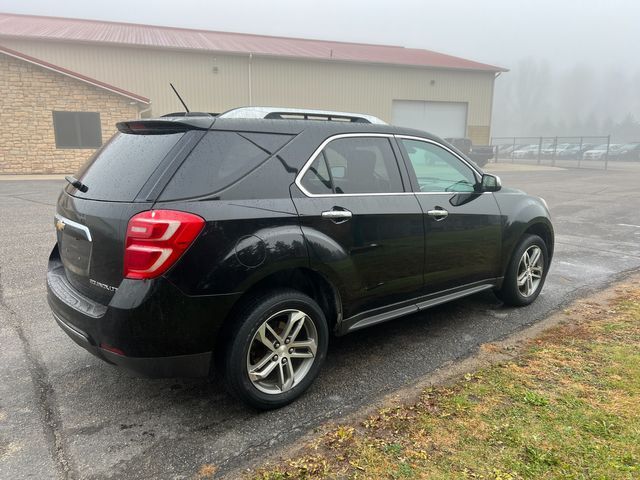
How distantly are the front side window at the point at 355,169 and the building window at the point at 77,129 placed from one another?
18.9m

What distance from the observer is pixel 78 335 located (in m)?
2.79

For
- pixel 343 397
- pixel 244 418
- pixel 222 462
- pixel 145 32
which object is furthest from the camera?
pixel 145 32

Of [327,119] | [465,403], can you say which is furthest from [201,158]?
[465,403]

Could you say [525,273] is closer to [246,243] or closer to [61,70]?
[246,243]

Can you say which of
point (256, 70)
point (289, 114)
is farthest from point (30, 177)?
point (289, 114)

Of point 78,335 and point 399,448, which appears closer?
point 399,448

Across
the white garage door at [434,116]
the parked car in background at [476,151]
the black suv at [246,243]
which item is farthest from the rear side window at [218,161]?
the white garage door at [434,116]

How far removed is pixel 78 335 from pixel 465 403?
2.27 metres

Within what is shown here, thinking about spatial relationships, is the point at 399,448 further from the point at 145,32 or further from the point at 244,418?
the point at 145,32

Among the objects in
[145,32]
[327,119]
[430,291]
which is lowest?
[430,291]

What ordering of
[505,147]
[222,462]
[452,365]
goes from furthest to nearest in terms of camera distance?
1. [505,147]
2. [452,365]
3. [222,462]

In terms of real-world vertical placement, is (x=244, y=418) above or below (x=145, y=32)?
below

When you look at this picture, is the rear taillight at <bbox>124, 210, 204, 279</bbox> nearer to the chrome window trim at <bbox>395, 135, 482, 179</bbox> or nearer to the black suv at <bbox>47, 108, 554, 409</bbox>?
the black suv at <bbox>47, 108, 554, 409</bbox>

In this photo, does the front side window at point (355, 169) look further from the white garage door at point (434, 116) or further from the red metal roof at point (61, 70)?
the white garage door at point (434, 116)
